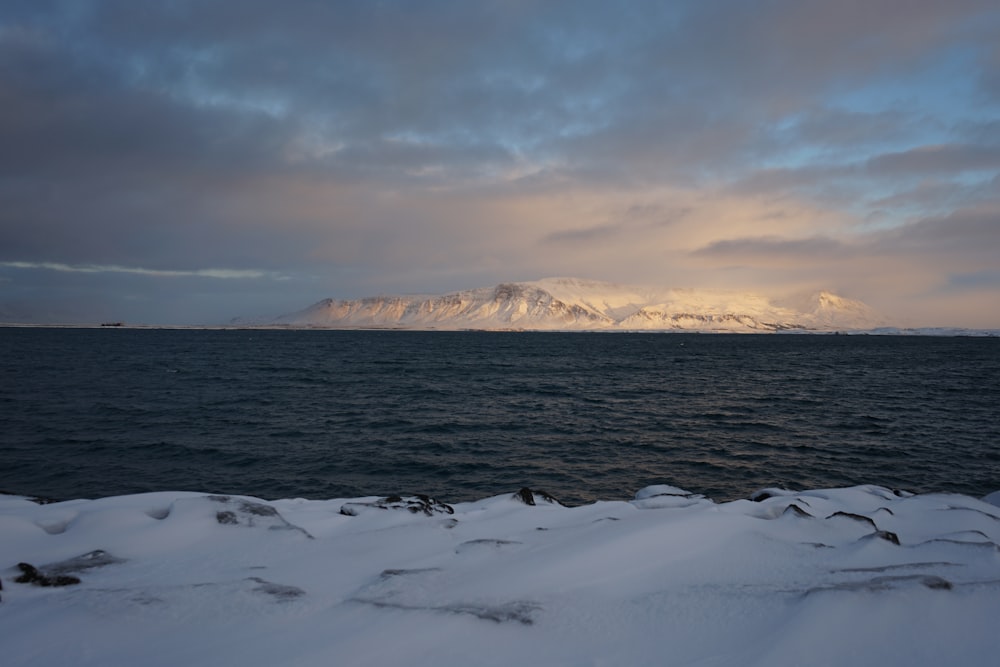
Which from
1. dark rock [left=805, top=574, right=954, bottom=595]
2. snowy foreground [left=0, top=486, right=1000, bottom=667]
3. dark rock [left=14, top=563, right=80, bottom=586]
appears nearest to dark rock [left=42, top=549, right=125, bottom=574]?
snowy foreground [left=0, top=486, right=1000, bottom=667]

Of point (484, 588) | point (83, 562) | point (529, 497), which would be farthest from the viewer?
point (529, 497)

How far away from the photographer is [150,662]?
12.9 ft

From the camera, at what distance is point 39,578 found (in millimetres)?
5211

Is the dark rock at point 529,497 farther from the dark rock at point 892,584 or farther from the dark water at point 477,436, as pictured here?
the dark water at point 477,436

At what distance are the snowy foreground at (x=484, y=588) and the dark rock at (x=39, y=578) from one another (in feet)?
0.08

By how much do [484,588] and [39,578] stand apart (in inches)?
166

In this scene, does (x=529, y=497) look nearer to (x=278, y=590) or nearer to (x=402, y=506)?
(x=402, y=506)

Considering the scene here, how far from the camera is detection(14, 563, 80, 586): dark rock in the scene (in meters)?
5.14

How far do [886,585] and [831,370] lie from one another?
62133 mm

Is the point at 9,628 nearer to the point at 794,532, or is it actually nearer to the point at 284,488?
the point at 794,532

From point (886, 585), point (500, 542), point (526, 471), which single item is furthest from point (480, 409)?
point (886, 585)

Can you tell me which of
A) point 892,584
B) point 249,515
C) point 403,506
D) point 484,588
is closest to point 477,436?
point 403,506

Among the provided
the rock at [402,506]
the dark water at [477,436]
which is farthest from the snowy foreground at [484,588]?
the dark water at [477,436]

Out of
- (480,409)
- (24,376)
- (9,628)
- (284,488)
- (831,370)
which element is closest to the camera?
(9,628)
